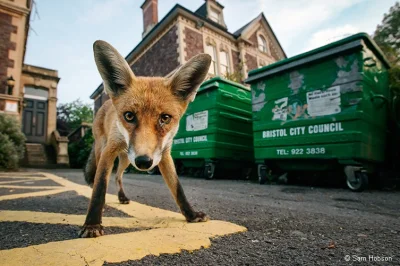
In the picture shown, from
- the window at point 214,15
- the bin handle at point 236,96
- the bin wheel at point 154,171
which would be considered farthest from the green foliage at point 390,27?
the bin wheel at point 154,171

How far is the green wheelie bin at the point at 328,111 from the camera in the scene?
3.86 metres

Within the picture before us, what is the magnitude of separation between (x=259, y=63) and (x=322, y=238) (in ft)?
63.5

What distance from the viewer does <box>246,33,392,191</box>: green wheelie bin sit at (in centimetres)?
386

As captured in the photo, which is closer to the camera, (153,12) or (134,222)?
(134,222)

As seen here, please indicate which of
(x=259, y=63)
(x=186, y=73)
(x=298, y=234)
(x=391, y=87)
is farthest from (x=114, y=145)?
(x=259, y=63)

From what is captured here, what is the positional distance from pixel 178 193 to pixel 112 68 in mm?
1154

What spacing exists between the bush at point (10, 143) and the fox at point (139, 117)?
346 inches

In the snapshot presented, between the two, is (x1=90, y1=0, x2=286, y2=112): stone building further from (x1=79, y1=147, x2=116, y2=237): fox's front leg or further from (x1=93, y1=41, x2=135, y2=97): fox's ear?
(x1=79, y1=147, x2=116, y2=237): fox's front leg

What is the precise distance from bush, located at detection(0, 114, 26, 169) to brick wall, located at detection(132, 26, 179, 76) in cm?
848

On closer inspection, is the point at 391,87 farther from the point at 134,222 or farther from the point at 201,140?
the point at 134,222

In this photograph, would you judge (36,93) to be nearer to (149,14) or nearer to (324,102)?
(149,14)

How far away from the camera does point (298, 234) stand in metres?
1.53

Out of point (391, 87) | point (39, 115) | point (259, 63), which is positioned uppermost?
point (259, 63)

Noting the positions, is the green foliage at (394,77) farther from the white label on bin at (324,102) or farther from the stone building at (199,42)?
the stone building at (199,42)
